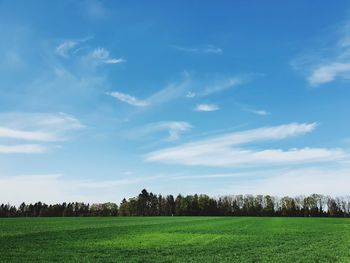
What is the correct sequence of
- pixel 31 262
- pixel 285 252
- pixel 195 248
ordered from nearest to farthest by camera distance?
1. pixel 31 262
2. pixel 285 252
3. pixel 195 248

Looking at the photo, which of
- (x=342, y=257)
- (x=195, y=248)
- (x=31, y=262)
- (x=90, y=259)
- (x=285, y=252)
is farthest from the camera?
(x=195, y=248)

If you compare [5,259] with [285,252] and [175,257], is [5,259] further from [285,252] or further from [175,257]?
[285,252]

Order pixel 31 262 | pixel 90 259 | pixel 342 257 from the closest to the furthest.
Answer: pixel 31 262
pixel 90 259
pixel 342 257

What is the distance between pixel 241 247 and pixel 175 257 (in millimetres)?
8589

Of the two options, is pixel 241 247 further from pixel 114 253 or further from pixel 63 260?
pixel 63 260

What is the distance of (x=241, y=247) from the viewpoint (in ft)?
109

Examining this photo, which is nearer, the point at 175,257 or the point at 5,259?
the point at 5,259

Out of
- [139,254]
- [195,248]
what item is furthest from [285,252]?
[139,254]

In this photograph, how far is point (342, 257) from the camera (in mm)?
27516

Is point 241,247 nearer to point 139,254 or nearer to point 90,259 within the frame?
point 139,254

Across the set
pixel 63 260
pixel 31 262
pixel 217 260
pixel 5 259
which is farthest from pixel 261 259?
pixel 5 259

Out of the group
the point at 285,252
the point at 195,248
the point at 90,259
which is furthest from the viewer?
the point at 195,248

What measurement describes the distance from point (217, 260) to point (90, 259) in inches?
311

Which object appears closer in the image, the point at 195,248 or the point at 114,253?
the point at 114,253
